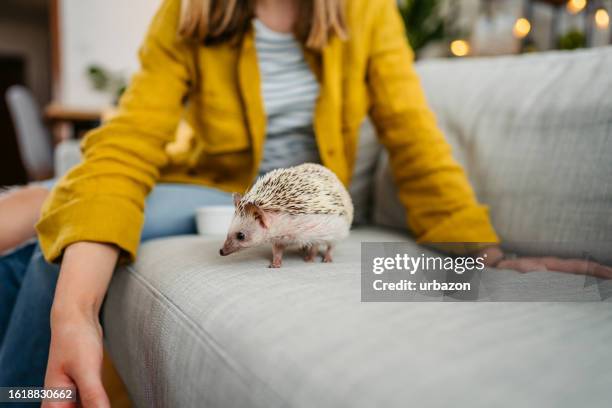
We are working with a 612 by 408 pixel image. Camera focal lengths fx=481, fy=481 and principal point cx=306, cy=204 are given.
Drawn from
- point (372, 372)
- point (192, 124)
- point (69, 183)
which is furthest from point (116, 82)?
point (372, 372)

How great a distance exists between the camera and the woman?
83 cm

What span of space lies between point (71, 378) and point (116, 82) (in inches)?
159

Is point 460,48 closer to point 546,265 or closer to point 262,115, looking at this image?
point 262,115

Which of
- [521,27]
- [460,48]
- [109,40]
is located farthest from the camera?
Answer: [109,40]

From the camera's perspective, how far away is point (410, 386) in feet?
1.21

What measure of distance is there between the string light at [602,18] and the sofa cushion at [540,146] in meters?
0.94

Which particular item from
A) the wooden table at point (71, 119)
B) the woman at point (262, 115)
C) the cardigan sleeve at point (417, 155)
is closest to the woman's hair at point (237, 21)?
the woman at point (262, 115)

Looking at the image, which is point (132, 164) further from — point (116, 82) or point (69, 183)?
point (116, 82)

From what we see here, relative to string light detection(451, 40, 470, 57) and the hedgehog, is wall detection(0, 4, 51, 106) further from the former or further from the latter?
the hedgehog

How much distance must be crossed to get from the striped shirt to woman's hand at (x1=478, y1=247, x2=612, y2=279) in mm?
375

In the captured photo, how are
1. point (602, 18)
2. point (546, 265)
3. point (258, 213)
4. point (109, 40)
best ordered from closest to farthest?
point (258, 213)
point (546, 265)
point (602, 18)
point (109, 40)

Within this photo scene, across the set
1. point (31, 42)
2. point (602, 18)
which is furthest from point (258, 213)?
point (31, 42)

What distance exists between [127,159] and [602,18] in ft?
6.00

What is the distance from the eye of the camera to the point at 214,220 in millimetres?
824
